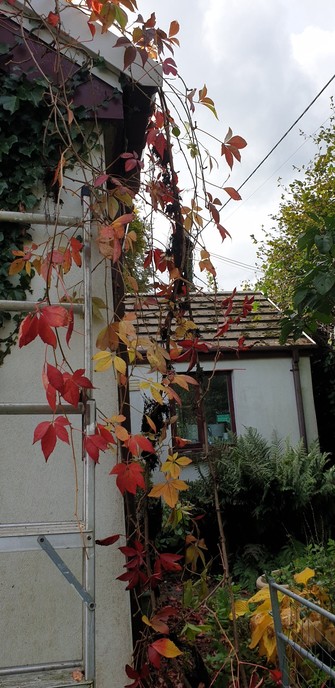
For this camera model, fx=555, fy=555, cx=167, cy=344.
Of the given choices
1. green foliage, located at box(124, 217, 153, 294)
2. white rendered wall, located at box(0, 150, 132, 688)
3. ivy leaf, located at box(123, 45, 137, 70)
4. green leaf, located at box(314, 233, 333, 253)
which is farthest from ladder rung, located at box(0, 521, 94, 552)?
green leaf, located at box(314, 233, 333, 253)

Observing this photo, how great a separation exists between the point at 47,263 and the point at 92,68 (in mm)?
1330

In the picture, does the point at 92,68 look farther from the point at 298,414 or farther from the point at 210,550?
the point at 298,414

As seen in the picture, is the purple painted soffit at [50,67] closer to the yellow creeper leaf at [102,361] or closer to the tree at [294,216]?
the yellow creeper leaf at [102,361]

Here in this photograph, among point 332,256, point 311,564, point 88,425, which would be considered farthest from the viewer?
point 311,564

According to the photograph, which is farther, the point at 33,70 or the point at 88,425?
the point at 33,70

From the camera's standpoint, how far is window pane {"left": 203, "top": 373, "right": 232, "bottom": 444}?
29.1 feet

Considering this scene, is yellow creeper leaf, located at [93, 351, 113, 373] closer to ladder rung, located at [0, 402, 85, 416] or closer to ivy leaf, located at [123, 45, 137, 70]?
ladder rung, located at [0, 402, 85, 416]

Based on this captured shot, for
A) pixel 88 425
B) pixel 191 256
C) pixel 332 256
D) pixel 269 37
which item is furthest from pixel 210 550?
pixel 269 37

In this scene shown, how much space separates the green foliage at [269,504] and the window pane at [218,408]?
2411 millimetres

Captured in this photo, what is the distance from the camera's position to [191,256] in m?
2.74

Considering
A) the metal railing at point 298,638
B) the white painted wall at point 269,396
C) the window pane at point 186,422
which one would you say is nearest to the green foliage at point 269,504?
the window pane at point 186,422

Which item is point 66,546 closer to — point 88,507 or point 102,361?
point 88,507

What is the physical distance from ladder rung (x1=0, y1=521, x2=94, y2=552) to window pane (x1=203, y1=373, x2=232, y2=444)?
23.0 feet

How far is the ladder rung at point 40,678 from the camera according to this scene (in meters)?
1.79
